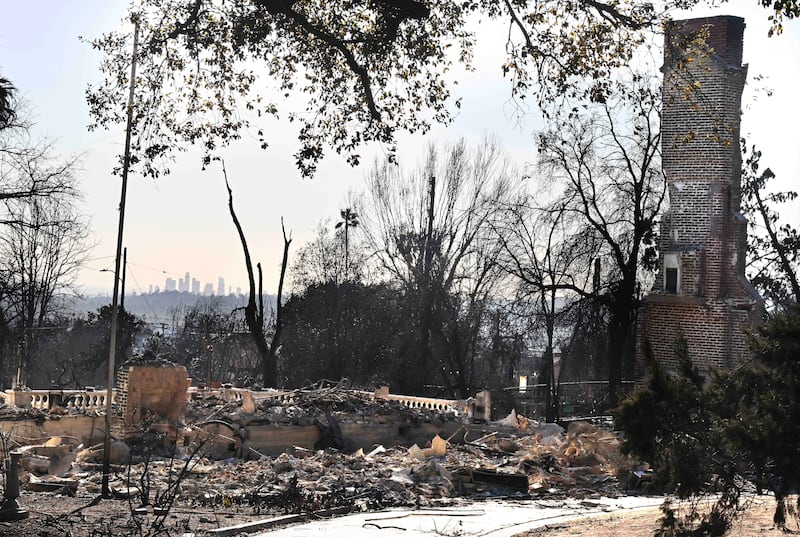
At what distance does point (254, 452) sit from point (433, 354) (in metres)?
16.9

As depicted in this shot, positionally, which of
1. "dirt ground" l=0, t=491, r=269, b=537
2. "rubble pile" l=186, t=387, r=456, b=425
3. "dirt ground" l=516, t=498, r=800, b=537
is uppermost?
"rubble pile" l=186, t=387, r=456, b=425

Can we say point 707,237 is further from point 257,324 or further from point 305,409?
point 257,324

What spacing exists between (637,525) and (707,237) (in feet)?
48.5

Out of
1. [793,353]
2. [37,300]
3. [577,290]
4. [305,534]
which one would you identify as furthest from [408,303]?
[793,353]

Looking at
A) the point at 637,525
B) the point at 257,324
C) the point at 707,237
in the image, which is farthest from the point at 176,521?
the point at 257,324

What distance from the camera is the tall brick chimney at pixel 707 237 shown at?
2541 centimetres

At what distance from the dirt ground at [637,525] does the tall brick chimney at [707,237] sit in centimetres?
1114

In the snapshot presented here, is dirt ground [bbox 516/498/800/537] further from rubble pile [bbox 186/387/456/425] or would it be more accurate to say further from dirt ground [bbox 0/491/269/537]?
rubble pile [bbox 186/387/456/425]

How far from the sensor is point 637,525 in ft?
43.7

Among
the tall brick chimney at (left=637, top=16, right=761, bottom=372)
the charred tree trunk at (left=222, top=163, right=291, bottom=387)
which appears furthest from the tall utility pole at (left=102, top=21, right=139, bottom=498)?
the charred tree trunk at (left=222, top=163, right=291, bottom=387)

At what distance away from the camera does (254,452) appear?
23.5m

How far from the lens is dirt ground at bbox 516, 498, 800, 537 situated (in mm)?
11625

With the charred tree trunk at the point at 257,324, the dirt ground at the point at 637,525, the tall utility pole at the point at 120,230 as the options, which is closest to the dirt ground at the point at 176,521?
the dirt ground at the point at 637,525

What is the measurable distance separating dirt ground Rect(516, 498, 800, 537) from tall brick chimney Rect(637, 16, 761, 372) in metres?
11.1
